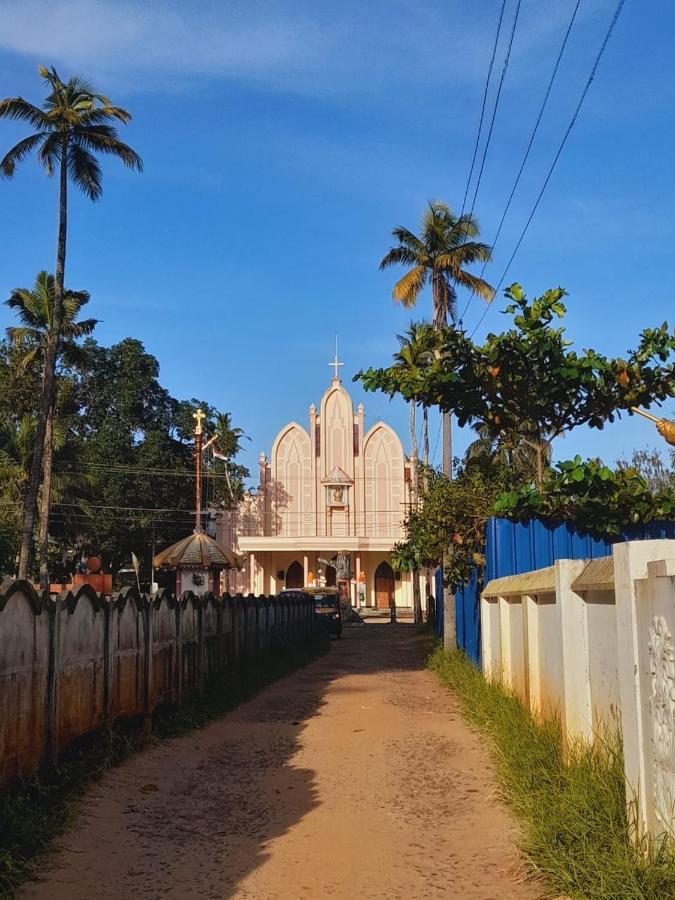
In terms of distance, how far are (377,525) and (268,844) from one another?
162 ft

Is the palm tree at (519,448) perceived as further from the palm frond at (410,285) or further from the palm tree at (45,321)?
the palm tree at (45,321)

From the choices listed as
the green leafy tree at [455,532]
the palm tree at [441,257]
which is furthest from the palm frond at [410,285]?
the green leafy tree at [455,532]

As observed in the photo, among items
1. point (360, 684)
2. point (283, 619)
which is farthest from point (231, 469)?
point (360, 684)

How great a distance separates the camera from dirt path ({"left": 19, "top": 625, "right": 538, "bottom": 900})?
5.98 metres

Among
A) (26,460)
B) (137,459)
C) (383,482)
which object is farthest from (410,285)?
(137,459)

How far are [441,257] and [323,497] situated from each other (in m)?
32.3

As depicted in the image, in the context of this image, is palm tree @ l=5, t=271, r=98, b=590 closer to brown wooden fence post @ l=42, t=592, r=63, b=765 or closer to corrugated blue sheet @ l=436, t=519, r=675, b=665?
corrugated blue sheet @ l=436, t=519, r=675, b=665

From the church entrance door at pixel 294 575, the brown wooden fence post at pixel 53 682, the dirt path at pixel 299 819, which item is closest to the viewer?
the dirt path at pixel 299 819

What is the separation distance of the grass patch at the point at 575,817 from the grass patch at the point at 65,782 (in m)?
3.18

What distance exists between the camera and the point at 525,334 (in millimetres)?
13992

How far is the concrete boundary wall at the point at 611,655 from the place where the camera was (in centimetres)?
501

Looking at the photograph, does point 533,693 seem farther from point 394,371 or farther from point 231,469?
point 231,469

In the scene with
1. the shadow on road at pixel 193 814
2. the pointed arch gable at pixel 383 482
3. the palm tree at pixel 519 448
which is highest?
the pointed arch gable at pixel 383 482

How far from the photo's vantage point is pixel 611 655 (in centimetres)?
705
